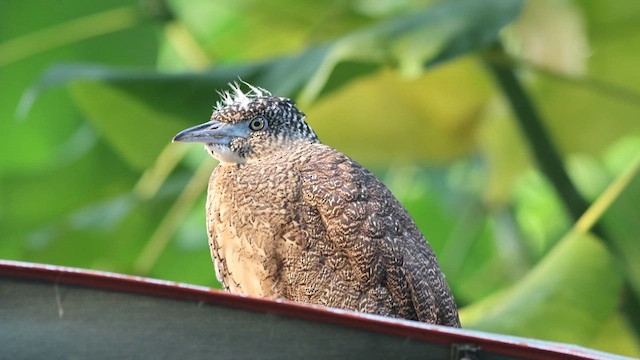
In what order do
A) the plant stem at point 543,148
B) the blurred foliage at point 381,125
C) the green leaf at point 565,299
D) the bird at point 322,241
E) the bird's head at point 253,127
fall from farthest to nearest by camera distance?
the plant stem at point 543,148
the blurred foliage at point 381,125
the green leaf at point 565,299
the bird's head at point 253,127
the bird at point 322,241

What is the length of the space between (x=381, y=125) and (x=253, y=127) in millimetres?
1431

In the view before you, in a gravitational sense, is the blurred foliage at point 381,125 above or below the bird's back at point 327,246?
below

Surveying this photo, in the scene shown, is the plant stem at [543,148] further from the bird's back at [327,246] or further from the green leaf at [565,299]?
the bird's back at [327,246]

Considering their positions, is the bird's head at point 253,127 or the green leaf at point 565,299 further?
the green leaf at point 565,299

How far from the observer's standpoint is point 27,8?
4781 mm

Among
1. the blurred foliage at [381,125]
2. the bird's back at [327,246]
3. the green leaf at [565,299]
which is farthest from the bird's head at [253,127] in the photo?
the green leaf at [565,299]

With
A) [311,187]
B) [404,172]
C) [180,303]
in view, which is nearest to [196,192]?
[404,172]

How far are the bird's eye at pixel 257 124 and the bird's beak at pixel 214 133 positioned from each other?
0.01 m

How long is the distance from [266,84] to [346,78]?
25cm

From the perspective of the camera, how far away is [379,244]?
2.17 metres

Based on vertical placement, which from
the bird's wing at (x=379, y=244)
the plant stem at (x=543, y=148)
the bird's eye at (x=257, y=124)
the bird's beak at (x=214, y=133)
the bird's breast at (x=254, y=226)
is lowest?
the plant stem at (x=543, y=148)

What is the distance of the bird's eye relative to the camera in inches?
94.0

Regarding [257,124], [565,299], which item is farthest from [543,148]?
[257,124]

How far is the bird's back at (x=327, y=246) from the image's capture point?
213 cm
